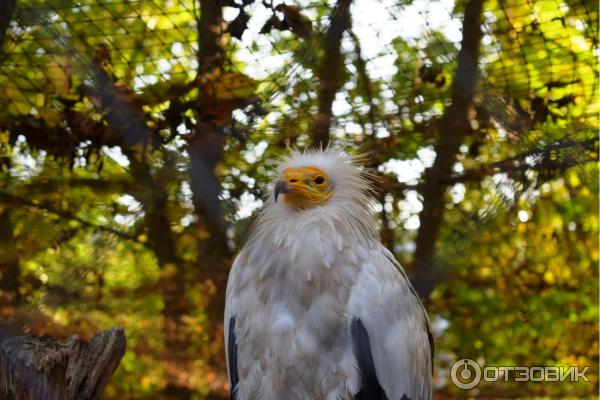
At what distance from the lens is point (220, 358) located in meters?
4.68

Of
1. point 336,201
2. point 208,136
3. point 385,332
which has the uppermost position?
point 208,136

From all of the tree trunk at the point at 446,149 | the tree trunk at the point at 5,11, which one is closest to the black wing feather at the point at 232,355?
the tree trunk at the point at 446,149

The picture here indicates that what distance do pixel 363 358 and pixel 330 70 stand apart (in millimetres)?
1182

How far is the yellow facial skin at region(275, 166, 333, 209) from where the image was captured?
240cm

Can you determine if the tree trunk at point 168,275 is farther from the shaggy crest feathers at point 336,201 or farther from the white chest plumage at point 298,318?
the white chest plumage at point 298,318

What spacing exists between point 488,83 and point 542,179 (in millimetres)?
727

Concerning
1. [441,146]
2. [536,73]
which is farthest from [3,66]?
[536,73]

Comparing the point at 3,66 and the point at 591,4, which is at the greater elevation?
the point at 591,4

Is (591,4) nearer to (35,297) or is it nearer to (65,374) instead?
(65,374)

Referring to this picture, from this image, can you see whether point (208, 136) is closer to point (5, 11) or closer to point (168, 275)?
point (5, 11)

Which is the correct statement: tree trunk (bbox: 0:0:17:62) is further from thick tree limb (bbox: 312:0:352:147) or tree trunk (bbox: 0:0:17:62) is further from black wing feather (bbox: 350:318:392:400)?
black wing feather (bbox: 350:318:392:400)

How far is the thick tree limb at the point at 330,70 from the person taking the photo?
268 cm

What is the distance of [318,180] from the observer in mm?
2518

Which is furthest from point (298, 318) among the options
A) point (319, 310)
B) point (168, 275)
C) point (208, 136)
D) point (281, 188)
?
point (168, 275)
